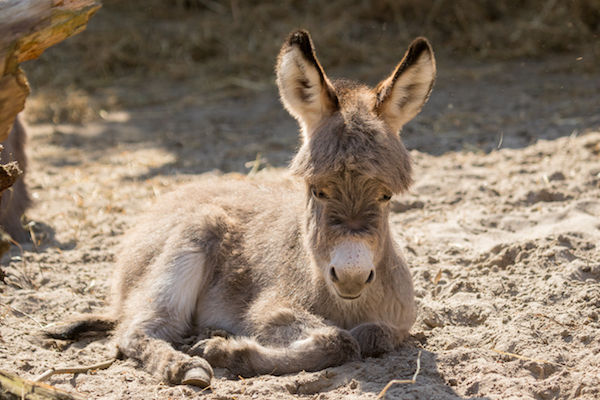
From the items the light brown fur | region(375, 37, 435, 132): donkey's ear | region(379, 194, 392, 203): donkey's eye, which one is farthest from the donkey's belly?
the light brown fur

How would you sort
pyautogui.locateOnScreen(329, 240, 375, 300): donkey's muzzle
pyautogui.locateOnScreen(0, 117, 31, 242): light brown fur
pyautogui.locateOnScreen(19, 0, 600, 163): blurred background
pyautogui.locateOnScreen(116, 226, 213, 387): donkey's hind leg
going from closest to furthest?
pyautogui.locateOnScreen(329, 240, 375, 300): donkey's muzzle < pyautogui.locateOnScreen(116, 226, 213, 387): donkey's hind leg < pyautogui.locateOnScreen(0, 117, 31, 242): light brown fur < pyautogui.locateOnScreen(19, 0, 600, 163): blurred background

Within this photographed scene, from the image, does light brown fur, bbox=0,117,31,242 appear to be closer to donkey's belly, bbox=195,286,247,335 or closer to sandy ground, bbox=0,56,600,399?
sandy ground, bbox=0,56,600,399

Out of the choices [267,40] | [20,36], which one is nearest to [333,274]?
[20,36]

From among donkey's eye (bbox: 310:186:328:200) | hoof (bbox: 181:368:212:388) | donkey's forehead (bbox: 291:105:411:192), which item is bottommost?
hoof (bbox: 181:368:212:388)

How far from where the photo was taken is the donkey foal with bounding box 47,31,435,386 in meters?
4.25

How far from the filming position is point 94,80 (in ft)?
42.1

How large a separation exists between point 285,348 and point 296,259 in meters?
0.70

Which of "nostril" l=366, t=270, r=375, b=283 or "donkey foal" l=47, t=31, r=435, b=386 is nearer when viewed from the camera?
"nostril" l=366, t=270, r=375, b=283

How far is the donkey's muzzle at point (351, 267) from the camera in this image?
3953 mm

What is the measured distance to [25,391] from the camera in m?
3.44

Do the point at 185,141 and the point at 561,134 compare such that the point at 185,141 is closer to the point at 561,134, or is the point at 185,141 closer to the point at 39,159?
the point at 39,159

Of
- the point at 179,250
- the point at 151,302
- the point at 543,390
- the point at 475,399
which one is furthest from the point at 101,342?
the point at 543,390

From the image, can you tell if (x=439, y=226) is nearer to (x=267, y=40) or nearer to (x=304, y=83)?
(x=304, y=83)

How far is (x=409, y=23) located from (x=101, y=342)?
9.75 metres
